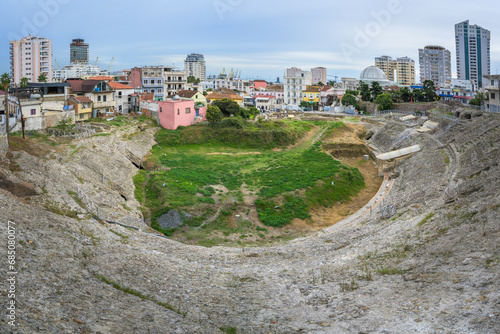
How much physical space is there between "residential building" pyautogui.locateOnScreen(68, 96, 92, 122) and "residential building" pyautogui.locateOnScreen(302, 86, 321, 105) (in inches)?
2549

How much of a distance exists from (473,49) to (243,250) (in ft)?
569

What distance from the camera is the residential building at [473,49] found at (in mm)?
164625

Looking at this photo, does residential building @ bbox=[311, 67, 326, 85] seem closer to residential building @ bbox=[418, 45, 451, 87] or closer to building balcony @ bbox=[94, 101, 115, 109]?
residential building @ bbox=[418, 45, 451, 87]

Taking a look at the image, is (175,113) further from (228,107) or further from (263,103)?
(263,103)

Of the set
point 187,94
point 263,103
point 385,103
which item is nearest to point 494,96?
point 385,103


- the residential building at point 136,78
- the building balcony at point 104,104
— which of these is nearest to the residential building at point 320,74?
the residential building at point 136,78

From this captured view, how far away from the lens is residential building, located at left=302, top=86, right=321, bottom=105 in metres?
108

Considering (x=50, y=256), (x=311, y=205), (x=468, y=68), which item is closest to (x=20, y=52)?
(x=311, y=205)

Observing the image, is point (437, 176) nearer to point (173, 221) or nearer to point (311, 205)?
point (311, 205)

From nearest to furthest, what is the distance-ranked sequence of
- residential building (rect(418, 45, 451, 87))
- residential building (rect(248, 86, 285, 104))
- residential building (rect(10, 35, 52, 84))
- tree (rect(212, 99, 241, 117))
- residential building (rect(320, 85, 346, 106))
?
1. tree (rect(212, 99, 241, 117))
2. residential building (rect(320, 85, 346, 106))
3. residential building (rect(248, 86, 285, 104))
4. residential building (rect(10, 35, 52, 84))
5. residential building (rect(418, 45, 451, 87))

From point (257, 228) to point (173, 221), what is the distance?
20.9 feet

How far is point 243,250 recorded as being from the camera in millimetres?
25719

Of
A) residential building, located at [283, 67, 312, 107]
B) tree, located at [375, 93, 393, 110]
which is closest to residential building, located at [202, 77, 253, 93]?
residential building, located at [283, 67, 312, 107]

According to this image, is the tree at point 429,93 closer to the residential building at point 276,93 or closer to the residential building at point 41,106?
the residential building at point 276,93
